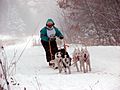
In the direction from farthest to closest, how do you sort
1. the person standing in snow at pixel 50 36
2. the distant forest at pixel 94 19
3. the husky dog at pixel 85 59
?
the distant forest at pixel 94 19, the person standing in snow at pixel 50 36, the husky dog at pixel 85 59

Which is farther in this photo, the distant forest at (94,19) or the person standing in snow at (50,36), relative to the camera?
the distant forest at (94,19)

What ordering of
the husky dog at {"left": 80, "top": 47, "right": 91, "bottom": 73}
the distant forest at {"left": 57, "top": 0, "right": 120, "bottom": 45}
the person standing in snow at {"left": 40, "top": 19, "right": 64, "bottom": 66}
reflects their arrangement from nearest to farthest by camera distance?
1. the husky dog at {"left": 80, "top": 47, "right": 91, "bottom": 73}
2. the person standing in snow at {"left": 40, "top": 19, "right": 64, "bottom": 66}
3. the distant forest at {"left": 57, "top": 0, "right": 120, "bottom": 45}

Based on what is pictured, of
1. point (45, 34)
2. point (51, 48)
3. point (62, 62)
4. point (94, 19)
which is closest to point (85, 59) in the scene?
point (62, 62)

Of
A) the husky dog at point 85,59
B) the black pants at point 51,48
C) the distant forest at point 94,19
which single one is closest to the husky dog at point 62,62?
the husky dog at point 85,59

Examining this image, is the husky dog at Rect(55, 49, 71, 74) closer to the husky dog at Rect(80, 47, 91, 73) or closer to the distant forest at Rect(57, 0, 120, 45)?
the husky dog at Rect(80, 47, 91, 73)

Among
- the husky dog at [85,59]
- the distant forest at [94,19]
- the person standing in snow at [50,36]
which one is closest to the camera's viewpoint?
the husky dog at [85,59]


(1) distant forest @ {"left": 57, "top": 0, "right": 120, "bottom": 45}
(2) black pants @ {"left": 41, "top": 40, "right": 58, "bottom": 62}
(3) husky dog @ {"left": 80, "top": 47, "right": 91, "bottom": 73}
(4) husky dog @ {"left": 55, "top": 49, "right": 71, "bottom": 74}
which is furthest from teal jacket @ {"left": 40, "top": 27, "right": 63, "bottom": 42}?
(1) distant forest @ {"left": 57, "top": 0, "right": 120, "bottom": 45}

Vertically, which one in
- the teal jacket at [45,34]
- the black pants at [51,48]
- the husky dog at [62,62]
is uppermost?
the teal jacket at [45,34]

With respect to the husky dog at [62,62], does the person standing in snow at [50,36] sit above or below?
above

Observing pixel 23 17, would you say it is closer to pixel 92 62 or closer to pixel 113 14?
pixel 113 14

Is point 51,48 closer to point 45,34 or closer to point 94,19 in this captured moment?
point 45,34

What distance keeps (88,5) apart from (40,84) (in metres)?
14.3

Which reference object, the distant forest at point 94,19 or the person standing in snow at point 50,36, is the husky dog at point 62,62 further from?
the distant forest at point 94,19

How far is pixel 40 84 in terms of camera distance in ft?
27.0
